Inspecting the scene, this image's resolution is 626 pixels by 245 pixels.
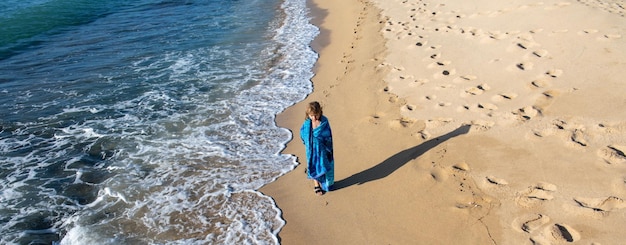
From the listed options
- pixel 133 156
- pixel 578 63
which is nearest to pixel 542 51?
pixel 578 63

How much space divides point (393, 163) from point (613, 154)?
2.43 m

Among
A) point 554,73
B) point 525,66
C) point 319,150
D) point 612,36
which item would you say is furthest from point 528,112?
point 319,150

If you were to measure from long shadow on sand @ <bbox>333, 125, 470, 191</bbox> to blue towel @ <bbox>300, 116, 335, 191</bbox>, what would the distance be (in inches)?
12.0

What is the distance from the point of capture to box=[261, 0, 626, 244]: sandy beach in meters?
4.46

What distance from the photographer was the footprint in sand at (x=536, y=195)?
4.50 meters

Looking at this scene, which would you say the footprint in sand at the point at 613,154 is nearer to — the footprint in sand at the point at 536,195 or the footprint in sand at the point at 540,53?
the footprint in sand at the point at 536,195

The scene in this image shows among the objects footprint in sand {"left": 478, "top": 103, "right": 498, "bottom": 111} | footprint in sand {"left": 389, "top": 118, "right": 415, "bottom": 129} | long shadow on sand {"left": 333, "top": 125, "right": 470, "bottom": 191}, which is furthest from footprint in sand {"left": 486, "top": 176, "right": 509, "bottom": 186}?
footprint in sand {"left": 389, "top": 118, "right": 415, "bottom": 129}

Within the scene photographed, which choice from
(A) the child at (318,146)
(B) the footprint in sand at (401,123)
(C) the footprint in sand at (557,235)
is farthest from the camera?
(B) the footprint in sand at (401,123)

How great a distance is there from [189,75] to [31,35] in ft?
25.9

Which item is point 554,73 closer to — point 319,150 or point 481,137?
point 481,137

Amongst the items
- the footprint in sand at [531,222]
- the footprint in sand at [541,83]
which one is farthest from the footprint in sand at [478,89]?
the footprint in sand at [531,222]

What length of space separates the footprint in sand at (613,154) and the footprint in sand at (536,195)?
2.40 feet

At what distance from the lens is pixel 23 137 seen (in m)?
7.55

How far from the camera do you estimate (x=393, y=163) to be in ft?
19.0
